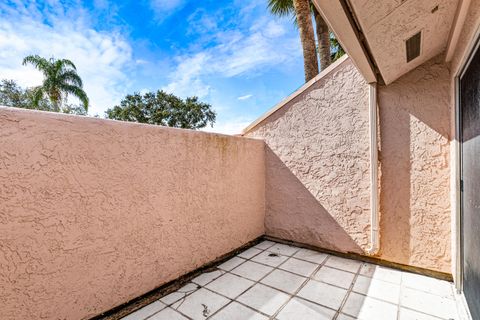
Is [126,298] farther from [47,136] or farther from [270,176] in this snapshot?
[270,176]

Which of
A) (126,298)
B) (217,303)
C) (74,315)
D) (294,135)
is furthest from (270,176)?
(74,315)

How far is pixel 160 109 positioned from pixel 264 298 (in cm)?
1852

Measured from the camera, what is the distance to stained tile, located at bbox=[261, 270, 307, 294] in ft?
8.70

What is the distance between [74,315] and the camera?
1909 millimetres

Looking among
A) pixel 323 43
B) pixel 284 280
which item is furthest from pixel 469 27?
pixel 323 43

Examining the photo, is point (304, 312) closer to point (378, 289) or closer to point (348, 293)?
point (348, 293)

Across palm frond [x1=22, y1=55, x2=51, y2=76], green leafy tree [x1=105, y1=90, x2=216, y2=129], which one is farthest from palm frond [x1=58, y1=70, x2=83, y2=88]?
green leafy tree [x1=105, y1=90, x2=216, y2=129]

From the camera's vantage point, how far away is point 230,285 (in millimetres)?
2709

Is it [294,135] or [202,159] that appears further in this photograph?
[294,135]

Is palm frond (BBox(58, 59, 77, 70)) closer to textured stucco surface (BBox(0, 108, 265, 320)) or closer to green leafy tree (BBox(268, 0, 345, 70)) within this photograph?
green leafy tree (BBox(268, 0, 345, 70))

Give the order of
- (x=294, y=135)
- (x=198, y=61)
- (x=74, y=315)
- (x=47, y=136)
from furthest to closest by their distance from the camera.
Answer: (x=198, y=61) → (x=294, y=135) → (x=74, y=315) → (x=47, y=136)

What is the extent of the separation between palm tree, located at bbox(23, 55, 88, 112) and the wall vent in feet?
69.2

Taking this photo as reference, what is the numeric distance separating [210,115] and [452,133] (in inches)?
703

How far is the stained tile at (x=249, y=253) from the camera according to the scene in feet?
11.8
